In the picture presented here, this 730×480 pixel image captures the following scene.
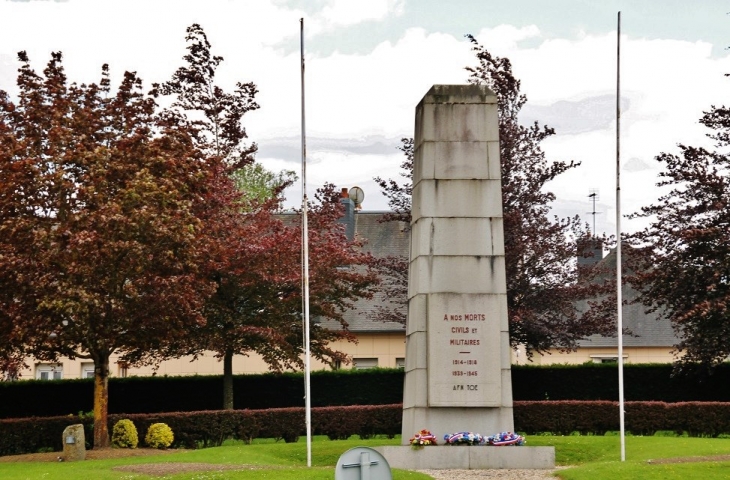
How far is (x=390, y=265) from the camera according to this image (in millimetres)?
41094

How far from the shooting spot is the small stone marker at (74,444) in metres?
29.3

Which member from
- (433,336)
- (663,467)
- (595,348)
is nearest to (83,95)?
(433,336)

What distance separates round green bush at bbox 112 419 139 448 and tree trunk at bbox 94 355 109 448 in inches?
11.1

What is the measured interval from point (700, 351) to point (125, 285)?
16.0 meters

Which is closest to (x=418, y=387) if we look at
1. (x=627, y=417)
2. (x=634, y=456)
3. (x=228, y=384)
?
(x=634, y=456)

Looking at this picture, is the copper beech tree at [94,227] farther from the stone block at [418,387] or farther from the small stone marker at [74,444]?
the stone block at [418,387]

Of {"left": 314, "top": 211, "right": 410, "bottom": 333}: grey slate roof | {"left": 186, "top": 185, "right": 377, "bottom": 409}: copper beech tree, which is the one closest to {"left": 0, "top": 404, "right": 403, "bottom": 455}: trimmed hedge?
{"left": 186, "top": 185, "right": 377, "bottom": 409}: copper beech tree

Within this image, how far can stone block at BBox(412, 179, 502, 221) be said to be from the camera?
26.6 metres

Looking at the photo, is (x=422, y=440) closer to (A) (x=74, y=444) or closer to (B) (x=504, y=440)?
(B) (x=504, y=440)

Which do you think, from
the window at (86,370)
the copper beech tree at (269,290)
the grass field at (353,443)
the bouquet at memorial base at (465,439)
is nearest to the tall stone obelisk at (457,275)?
the bouquet at memorial base at (465,439)

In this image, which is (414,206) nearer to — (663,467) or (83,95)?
(663,467)

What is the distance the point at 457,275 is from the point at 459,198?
1.67 m

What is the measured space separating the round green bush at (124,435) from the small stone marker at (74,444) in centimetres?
343

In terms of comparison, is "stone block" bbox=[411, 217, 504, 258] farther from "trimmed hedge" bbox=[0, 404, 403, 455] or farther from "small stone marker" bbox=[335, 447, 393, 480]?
"small stone marker" bbox=[335, 447, 393, 480]
